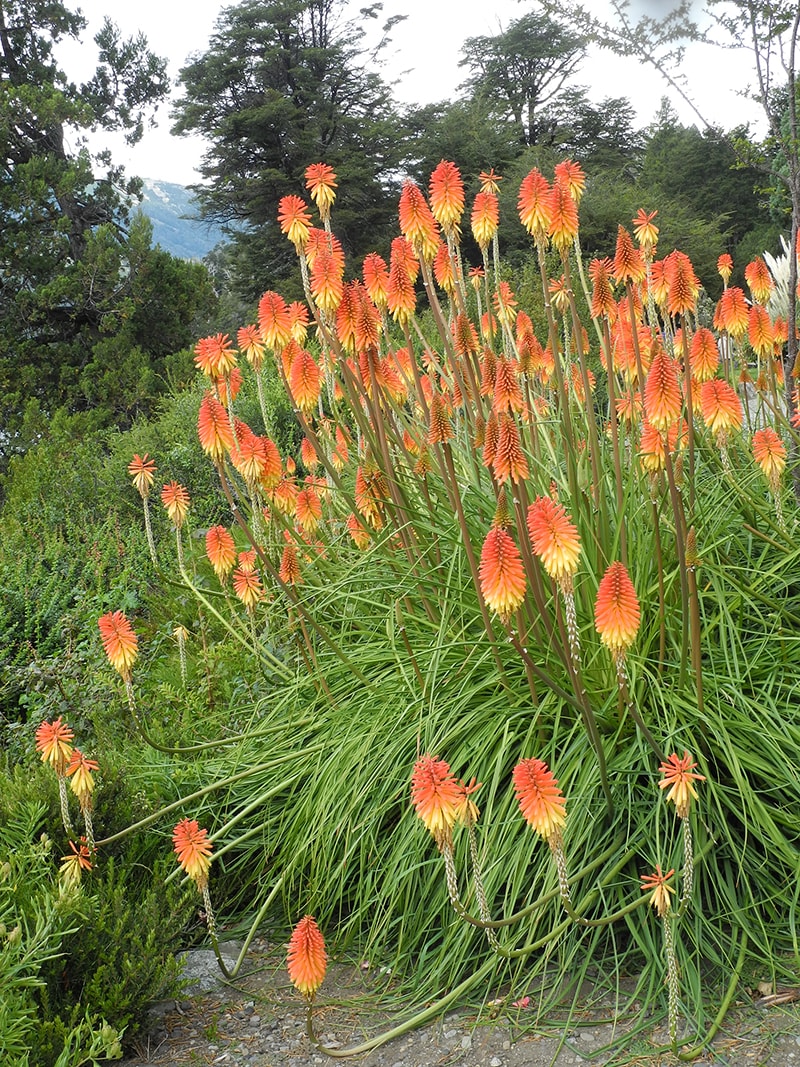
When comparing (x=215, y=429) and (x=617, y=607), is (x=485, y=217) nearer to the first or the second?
(x=215, y=429)

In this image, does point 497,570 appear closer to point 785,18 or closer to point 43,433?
point 785,18

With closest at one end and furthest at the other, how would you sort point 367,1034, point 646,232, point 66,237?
point 367,1034 → point 646,232 → point 66,237

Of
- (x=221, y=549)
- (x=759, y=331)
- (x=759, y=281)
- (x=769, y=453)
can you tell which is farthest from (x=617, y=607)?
(x=759, y=281)

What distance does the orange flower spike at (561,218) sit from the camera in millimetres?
2680

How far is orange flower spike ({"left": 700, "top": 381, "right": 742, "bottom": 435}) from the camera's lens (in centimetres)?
262

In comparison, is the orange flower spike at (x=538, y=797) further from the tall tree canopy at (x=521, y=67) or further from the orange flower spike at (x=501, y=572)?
the tall tree canopy at (x=521, y=67)

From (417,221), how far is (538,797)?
1725 mm

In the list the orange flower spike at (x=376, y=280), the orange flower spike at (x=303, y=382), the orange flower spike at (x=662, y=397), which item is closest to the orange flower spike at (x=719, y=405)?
the orange flower spike at (x=662, y=397)

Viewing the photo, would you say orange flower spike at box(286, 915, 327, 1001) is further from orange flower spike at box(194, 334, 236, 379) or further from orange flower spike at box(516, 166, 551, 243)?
orange flower spike at box(516, 166, 551, 243)

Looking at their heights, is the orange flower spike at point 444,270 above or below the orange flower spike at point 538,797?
above

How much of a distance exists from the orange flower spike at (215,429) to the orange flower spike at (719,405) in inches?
53.2

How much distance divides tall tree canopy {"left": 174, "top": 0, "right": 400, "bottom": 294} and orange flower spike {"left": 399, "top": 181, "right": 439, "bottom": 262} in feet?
83.3

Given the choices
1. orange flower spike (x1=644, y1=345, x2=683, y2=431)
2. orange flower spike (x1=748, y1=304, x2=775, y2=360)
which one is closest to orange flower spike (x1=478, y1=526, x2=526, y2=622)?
orange flower spike (x1=644, y1=345, x2=683, y2=431)

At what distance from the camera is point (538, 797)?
180 centimetres
